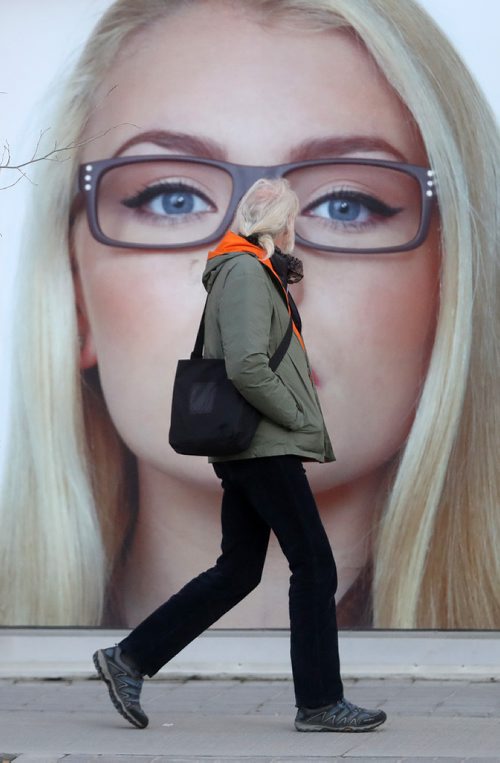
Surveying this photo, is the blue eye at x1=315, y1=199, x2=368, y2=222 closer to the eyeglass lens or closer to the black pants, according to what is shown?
the eyeglass lens

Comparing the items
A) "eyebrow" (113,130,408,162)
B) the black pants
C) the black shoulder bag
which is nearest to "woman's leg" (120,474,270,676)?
the black pants

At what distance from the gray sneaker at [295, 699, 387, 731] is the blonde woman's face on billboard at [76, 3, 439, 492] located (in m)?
1.44

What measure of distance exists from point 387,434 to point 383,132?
4.36 feet

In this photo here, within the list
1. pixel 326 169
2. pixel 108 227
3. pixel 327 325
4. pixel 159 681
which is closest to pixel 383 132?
pixel 326 169

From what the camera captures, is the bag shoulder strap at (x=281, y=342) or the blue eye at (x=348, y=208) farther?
the blue eye at (x=348, y=208)

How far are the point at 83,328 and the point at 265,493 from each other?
1.79 meters

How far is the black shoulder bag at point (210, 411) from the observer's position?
189 inches

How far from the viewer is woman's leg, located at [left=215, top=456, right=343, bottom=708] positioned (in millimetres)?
4883

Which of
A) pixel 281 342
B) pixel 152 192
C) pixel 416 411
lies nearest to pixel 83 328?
pixel 152 192

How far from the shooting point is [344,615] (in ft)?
20.6

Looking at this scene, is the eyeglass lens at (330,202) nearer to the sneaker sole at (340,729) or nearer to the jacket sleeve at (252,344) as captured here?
the jacket sleeve at (252,344)

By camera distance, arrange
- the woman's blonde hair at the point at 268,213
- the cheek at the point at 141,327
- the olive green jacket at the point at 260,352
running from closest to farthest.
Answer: the olive green jacket at the point at 260,352 → the woman's blonde hair at the point at 268,213 → the cheek at the point at 141,327

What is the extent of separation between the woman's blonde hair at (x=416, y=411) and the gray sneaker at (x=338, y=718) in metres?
1.27

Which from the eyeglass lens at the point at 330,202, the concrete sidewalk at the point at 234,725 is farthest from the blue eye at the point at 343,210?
the concrete sidewalk at the point at 234,725
